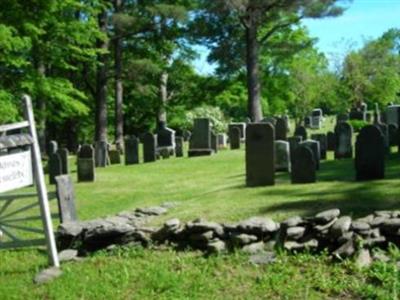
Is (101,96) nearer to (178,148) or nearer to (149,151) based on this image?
(178,148)

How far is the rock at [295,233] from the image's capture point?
7.62m

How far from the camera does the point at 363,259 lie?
275 inches

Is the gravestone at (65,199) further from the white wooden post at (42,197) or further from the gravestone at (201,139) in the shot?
the gravestone at (201,139)

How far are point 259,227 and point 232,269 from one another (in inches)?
33.8

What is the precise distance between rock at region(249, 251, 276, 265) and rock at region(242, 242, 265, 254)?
0.41ft

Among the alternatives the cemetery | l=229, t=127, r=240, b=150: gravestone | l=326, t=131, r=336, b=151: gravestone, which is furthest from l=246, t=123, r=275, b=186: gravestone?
l=229, t=127, r=240, b=150: gravestone

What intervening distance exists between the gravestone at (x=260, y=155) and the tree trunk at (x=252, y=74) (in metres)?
25.1

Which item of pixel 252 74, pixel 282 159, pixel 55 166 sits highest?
pixel 252 74

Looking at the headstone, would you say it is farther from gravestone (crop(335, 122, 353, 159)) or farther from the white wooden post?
the white wooden post

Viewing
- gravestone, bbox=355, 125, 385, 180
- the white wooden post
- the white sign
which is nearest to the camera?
the white sign

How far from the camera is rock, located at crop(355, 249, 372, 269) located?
22.6 feet

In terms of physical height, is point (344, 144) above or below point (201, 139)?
below

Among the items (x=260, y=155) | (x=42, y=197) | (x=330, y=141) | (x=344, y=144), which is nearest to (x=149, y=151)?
(x=330, y=141)

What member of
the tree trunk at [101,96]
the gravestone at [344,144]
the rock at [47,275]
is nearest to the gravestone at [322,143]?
the gravestone at [344,144]
